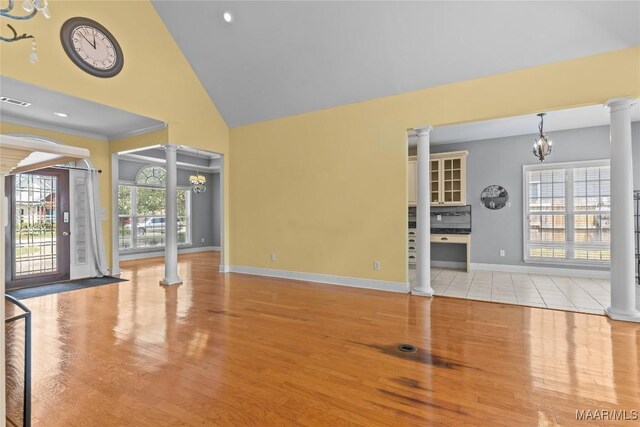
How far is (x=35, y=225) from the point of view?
545 cm

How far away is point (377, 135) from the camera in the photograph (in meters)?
5.00

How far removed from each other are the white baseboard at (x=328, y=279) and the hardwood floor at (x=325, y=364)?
55 cm

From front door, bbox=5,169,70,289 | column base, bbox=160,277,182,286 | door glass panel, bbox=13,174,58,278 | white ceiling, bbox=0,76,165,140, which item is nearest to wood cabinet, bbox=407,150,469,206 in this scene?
column base, bbox=160,277,182,286

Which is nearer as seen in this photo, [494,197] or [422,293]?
[422,293]

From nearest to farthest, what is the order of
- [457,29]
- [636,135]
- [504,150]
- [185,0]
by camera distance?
[457,29] < [185,0] < [636,135] < [504,150]

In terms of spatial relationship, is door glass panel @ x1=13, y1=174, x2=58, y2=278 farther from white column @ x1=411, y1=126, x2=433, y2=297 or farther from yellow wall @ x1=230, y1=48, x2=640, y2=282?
white column @ x1=411, y1=126, x2=433, y2=297

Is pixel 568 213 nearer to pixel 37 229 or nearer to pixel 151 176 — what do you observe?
pixel 37 229

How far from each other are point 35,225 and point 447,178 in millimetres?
7963

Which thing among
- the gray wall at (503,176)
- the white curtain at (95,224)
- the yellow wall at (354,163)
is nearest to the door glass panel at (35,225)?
the white curtain at (95,224)

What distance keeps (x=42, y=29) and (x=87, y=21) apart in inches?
23.9

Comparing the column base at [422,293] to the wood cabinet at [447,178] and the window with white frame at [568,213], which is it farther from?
the window with white frame at [568,213]

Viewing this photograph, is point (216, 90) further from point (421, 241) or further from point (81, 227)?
point (421, 241)

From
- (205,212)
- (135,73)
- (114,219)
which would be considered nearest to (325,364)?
(135,73)

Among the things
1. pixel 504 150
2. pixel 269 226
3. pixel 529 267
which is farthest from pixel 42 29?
pixel 529 267
